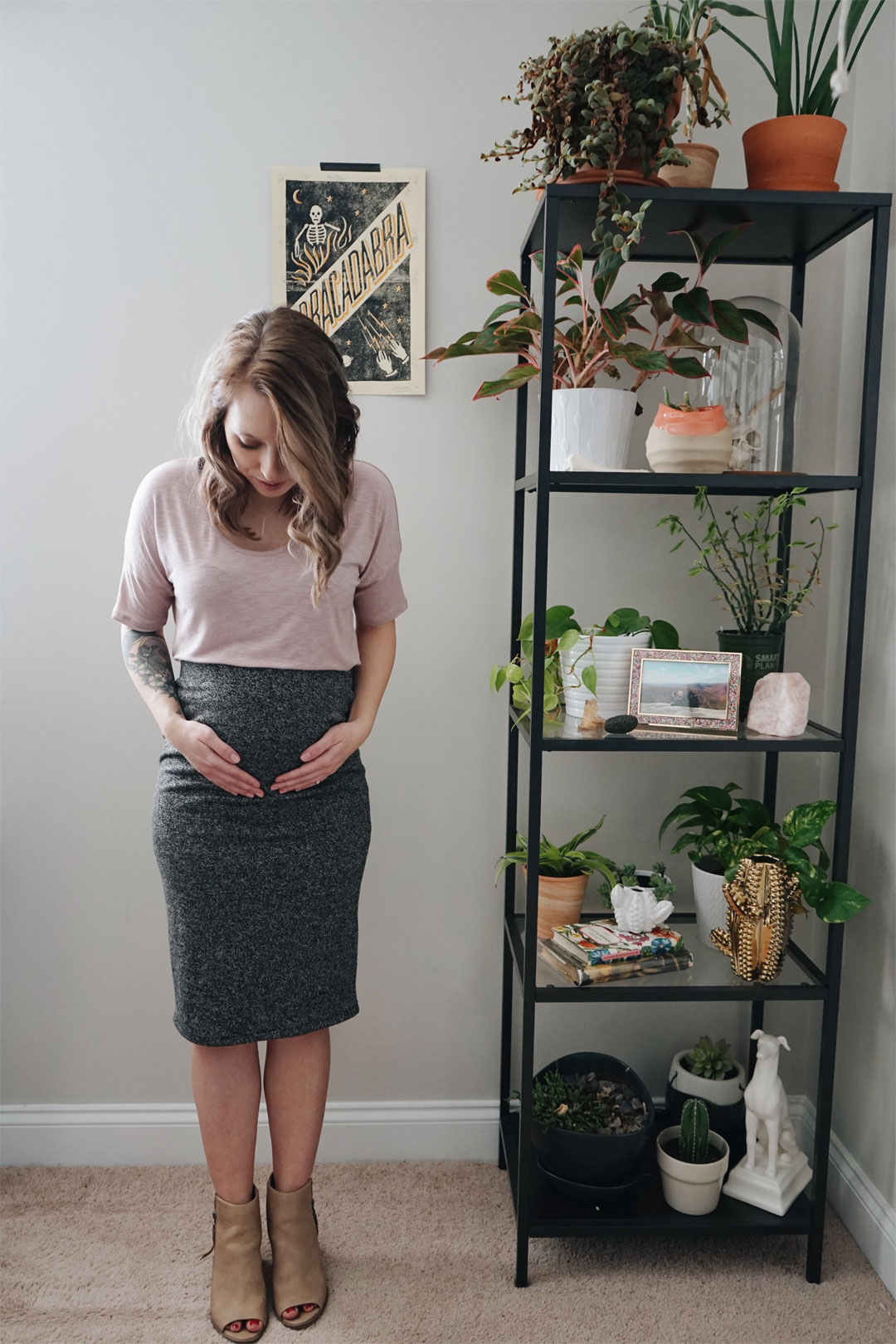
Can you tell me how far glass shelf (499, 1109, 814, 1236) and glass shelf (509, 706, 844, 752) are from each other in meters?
0.75

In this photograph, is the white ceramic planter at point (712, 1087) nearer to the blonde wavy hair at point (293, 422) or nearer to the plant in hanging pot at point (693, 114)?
the blonde wavy hair at point (293, 422)

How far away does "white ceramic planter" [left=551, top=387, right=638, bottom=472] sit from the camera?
149cm

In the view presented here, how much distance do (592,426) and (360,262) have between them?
0.60m

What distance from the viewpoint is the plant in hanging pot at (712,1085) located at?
6.06 feet

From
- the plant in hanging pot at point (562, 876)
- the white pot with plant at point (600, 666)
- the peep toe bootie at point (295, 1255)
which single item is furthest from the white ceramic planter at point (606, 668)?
the peep toe bootie at point (295, 1255)

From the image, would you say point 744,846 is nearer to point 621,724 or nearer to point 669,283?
point 621,724

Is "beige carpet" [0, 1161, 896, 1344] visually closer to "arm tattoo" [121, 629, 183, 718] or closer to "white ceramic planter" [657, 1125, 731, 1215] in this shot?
"white ceramic planter" [657, 1125, 731, 1215]

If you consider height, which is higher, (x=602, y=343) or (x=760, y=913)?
(x=602, y=343)

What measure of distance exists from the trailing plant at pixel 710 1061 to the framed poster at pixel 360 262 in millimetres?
1380

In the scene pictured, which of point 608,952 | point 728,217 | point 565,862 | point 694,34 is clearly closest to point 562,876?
point 565,862

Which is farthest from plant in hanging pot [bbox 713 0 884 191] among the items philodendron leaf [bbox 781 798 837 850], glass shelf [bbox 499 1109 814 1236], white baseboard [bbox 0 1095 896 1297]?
white baseboard [bbox 0 1095 896 1297]

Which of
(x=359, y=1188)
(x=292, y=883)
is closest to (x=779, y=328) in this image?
(x=292, y=883)

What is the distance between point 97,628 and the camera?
1.85 meters

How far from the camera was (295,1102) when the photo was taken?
5.14 ft
